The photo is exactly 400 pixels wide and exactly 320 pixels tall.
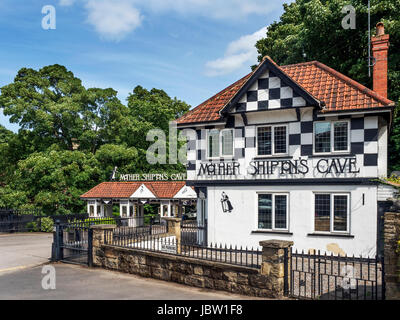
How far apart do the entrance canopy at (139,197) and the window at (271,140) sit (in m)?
12.6

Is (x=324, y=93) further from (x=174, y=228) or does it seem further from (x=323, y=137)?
(x=174, y=228)

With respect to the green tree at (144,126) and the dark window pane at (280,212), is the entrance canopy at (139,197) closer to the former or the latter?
the green tree at (144,126)

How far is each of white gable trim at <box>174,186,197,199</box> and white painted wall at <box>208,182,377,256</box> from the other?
36.7 ft

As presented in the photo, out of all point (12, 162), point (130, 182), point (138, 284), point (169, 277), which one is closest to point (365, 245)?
point (169, 277)

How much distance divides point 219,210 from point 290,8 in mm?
25046

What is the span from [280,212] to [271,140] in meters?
3.02

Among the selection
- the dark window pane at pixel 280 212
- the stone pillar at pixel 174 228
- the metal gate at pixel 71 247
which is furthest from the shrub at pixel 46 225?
the dark window pane at pixel 280 212

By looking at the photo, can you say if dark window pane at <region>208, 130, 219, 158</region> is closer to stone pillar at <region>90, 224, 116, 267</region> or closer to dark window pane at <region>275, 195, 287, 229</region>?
dark window pane at <region>275, 195, 287, 229</region>

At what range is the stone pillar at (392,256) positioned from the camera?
741 cm

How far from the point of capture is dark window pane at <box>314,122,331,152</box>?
45.6ft

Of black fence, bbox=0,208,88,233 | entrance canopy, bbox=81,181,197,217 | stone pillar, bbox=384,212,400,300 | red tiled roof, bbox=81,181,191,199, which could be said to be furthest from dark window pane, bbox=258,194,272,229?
black fence, bbox=0,208,88,233

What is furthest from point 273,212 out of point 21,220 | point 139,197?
point 21,220

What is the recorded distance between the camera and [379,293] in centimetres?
884

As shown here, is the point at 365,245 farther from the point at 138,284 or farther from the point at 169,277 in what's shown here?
the point at 138,284
